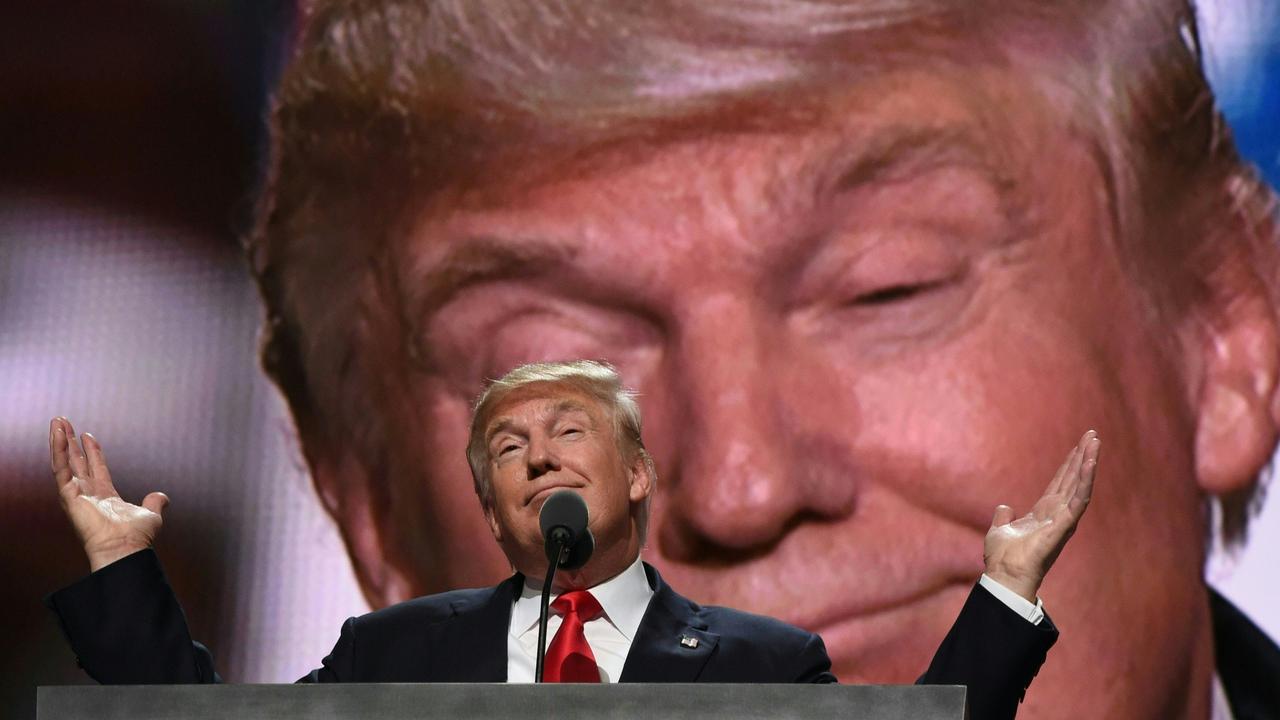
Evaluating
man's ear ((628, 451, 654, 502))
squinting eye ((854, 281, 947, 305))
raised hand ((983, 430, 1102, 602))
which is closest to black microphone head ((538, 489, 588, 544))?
man's ear ((628, 451, 654, 502))

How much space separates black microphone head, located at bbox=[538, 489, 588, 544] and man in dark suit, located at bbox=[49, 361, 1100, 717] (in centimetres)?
14

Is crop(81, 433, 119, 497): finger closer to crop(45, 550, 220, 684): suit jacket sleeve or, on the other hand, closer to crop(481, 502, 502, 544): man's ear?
crop(45, 550, 220, 684): suit jacket sleeve

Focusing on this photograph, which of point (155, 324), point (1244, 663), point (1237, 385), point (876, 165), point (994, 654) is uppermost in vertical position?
point (876, 165)

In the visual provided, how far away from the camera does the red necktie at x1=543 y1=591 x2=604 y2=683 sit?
6.40 ft

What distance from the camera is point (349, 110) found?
3.38 m

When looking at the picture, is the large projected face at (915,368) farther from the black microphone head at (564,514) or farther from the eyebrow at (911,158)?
the black microphone head at (564,514)

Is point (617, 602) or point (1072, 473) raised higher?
point (1072, 473)

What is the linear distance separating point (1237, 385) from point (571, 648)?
1.54 m

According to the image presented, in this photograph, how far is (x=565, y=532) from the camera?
6.09 feet

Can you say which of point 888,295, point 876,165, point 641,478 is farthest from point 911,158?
point 641,478

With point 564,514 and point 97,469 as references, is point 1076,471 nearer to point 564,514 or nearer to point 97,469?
point 564,514

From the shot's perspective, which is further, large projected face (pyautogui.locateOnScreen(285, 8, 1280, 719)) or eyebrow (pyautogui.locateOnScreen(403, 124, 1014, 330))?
eyebrow (pyautogui.locateOnScreen(403, 124, 1014, 330))

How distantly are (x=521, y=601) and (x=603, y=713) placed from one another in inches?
24.2

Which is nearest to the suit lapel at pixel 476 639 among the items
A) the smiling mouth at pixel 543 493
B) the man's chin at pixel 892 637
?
the smiling mouth at pixel 543 493
